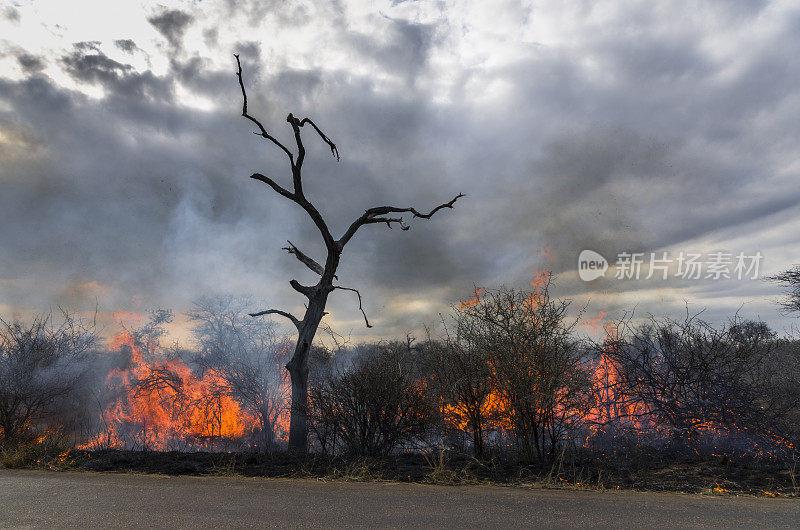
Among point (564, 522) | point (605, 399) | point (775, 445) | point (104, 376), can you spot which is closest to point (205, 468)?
point (564, 522)

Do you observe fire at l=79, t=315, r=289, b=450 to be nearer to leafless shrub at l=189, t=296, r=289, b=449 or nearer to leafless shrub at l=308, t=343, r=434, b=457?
leafless shrub at l=189, t=296, r=289, b=449

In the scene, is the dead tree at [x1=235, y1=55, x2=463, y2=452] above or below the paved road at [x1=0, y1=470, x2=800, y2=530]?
above

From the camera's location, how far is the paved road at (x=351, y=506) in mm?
4461

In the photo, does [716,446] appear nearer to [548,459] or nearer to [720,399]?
[720,399]

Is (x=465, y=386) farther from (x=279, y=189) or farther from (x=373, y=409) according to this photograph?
(x=279, y=189)

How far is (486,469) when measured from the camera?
6.89 m

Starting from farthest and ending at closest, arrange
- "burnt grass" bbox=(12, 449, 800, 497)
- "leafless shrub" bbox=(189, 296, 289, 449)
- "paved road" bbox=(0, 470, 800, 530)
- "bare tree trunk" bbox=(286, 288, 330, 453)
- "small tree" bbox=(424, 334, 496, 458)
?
"leafless shrub" bbox=(189, 296, 289, 449), "bare tree trunk" bbox=(286, 288, 330, 453), "small tree" bbox=(424, 334, 496, 458), "burnt grass" bbox=(12, 449, 800, 497), "paved road" bbox=(0, 470, 800, 530)

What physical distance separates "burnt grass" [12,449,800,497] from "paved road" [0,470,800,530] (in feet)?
1.47

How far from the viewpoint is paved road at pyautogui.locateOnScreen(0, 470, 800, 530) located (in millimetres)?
4461

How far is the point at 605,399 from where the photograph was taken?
9750 mm

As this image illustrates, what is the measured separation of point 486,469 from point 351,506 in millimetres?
2748

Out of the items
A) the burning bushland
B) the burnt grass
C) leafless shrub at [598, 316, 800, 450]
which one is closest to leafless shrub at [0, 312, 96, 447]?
the burning bushland

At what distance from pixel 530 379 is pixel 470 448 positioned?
7.26ft

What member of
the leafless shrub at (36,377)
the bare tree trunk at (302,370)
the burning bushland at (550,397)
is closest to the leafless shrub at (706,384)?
the burning bushland at (550,397)
